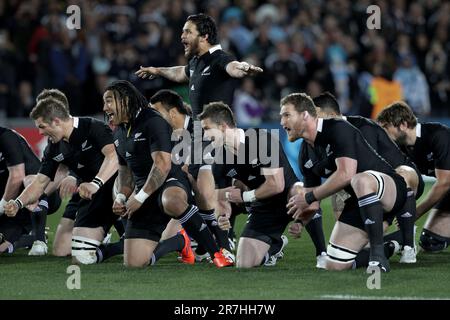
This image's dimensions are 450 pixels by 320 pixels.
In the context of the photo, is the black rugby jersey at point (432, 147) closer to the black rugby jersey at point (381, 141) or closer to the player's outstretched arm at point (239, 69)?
the black rugby jersey at point (381, 141)

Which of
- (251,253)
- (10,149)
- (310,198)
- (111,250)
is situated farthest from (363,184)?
(10,149)

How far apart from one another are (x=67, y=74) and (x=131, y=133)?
8.66m

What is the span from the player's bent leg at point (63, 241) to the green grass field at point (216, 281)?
0.42 metres

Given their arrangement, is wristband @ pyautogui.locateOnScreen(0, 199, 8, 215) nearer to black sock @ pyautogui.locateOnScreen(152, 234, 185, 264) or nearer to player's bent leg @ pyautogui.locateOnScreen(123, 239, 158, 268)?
player's bent leg @ pyautogui.locateOnScreen(123, 239, 158, 268)

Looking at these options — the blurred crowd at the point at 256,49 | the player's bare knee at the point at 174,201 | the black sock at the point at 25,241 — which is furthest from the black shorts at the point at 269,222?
the blurred crowd at the point at 256,49

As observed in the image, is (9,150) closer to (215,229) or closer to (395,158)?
(215,229)

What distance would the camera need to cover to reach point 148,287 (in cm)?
786

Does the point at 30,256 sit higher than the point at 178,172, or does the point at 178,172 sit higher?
the point at 178,172

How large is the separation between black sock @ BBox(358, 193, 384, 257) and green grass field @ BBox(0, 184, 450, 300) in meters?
0.24

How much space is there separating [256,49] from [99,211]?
9.12 meters
